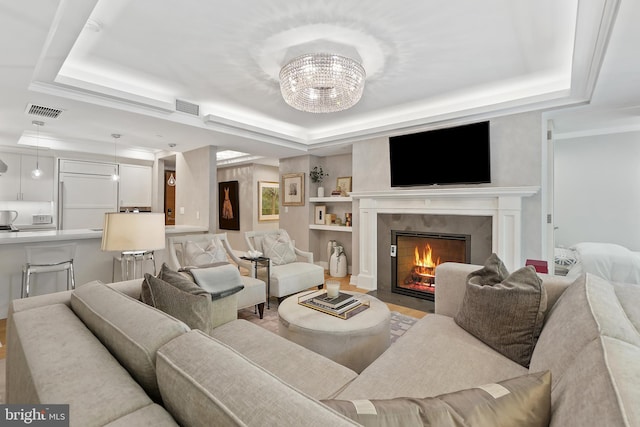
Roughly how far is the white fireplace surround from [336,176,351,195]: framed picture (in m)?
0.75

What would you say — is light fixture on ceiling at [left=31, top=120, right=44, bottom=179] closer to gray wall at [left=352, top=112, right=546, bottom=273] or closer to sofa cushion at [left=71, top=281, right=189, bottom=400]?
sofa cushion at [left=71, top=281, right=189, bottom=400]

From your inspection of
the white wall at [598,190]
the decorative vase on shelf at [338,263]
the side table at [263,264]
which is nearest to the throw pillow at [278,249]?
the side table at [263,264]

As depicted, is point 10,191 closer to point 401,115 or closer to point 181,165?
point 181,165

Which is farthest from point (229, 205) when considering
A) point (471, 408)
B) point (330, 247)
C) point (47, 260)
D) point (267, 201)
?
point (471, 408)

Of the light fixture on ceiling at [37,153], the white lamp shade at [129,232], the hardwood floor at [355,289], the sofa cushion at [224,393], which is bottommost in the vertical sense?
the hardwood floor at [355,289]

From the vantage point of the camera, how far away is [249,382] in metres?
0.68

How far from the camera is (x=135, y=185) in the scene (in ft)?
20.5

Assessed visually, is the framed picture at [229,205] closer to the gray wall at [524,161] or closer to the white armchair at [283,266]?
the white armchair at [283,266]

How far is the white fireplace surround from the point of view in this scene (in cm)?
328

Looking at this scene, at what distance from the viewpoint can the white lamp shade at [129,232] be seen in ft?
6.37

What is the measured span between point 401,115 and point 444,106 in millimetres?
559

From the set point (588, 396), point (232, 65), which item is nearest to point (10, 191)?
point (232, 65)

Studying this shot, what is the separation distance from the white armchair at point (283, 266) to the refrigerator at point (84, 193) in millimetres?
3687

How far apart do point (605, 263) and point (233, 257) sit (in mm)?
4346
